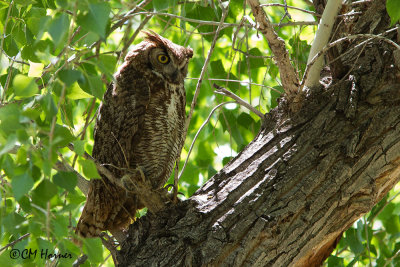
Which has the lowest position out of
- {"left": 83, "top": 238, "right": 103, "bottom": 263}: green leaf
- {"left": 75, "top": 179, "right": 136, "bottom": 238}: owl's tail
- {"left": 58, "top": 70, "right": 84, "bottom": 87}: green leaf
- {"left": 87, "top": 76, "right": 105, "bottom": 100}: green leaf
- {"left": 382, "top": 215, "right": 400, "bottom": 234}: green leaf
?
{"left": 382, "top": 215, "right": 400, "bottom": 234}: green leaf

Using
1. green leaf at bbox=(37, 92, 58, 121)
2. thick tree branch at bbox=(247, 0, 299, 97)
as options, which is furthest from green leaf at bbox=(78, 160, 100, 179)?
thick tree branch at bbox=(247, 0, 299, 97)

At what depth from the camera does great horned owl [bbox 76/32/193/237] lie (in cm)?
219

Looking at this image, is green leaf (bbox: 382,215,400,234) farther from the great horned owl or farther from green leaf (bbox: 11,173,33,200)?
green leaf (bbox: 11,173,33,200)

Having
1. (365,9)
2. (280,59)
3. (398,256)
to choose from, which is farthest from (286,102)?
(398,256)

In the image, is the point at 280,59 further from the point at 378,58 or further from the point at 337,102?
the point at 378,58

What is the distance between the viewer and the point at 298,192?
63.3 inches

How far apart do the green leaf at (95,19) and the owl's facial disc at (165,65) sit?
4.69 ft

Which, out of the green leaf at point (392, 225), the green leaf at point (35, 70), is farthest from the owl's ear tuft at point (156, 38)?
the green leaf at point (392, 225)

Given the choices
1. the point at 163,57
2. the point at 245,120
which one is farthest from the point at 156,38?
the point at 245,120

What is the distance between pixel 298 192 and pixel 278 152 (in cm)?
17

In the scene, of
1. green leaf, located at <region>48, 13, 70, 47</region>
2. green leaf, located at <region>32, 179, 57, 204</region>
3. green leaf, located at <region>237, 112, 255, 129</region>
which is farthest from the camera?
green leaf, located at <region>237, 112, 255, 129</region>

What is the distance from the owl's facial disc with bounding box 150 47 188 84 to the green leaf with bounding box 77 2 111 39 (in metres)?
1.43

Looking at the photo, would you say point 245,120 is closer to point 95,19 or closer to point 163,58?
point 163,58

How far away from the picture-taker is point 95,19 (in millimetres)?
983
